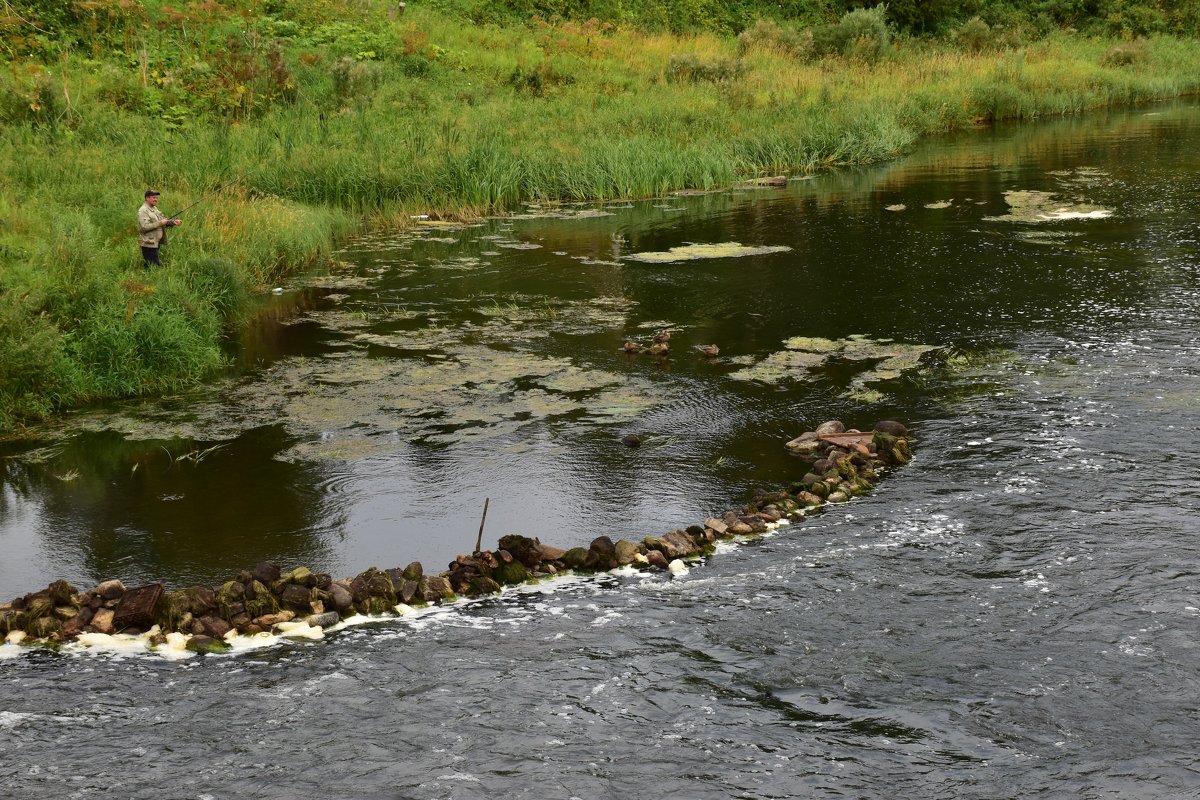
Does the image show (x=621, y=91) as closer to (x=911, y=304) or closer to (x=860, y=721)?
(x=911, y=304)

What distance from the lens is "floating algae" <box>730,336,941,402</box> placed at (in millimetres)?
13484

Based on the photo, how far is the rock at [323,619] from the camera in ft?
27.3

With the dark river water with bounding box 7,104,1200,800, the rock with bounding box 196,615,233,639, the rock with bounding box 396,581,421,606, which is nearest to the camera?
the dark river water with bounding box 7,104,1200,800

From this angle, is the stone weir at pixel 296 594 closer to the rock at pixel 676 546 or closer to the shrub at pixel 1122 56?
the rock at pixel 676 546

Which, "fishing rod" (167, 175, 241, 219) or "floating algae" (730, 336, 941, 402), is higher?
"fishing rod" (167, 175, 241, 219)

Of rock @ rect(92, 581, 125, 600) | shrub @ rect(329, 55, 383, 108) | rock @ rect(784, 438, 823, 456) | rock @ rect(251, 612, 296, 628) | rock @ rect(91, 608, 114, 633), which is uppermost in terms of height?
shrub @ rect(329, 55, 383, 108)

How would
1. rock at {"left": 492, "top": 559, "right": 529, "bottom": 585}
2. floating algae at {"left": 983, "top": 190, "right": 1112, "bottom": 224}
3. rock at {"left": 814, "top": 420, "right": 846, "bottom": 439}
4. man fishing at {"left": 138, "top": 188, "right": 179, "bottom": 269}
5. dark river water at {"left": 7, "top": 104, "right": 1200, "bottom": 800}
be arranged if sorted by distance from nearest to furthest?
dark river water at {"left": 7, "top": 104, "right": 1200, "bottom": 800} → rock at {"left": 492, "top": 559, "right": 529, "bottom": 585} → rock at {"left": 814, "top": 420, "right": 846, "bottom": 439} → man fishing at {"left": 138, "top": 188, "right": 179, "bottom": 269} → floating algae at {"left": 983, "top": 190, "right": 1112, "bottom": 224}

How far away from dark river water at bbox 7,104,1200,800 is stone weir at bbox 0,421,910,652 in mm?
234

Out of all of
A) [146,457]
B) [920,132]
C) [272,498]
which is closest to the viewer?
[272,498]

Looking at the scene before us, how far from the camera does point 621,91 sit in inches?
1307

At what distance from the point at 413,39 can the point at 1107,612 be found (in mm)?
29309

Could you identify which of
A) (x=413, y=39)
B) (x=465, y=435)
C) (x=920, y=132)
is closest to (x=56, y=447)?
(x=465, y=435)

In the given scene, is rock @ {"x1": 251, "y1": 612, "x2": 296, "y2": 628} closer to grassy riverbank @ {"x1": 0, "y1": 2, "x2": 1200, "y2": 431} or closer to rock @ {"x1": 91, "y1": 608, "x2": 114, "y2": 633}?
rock @ {"x1": 91, "y1": 608, "x2": 114, "y2": 633}

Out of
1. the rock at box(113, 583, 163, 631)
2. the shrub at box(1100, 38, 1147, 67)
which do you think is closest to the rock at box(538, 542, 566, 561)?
the rock at box(113, 583, 163, 631)
